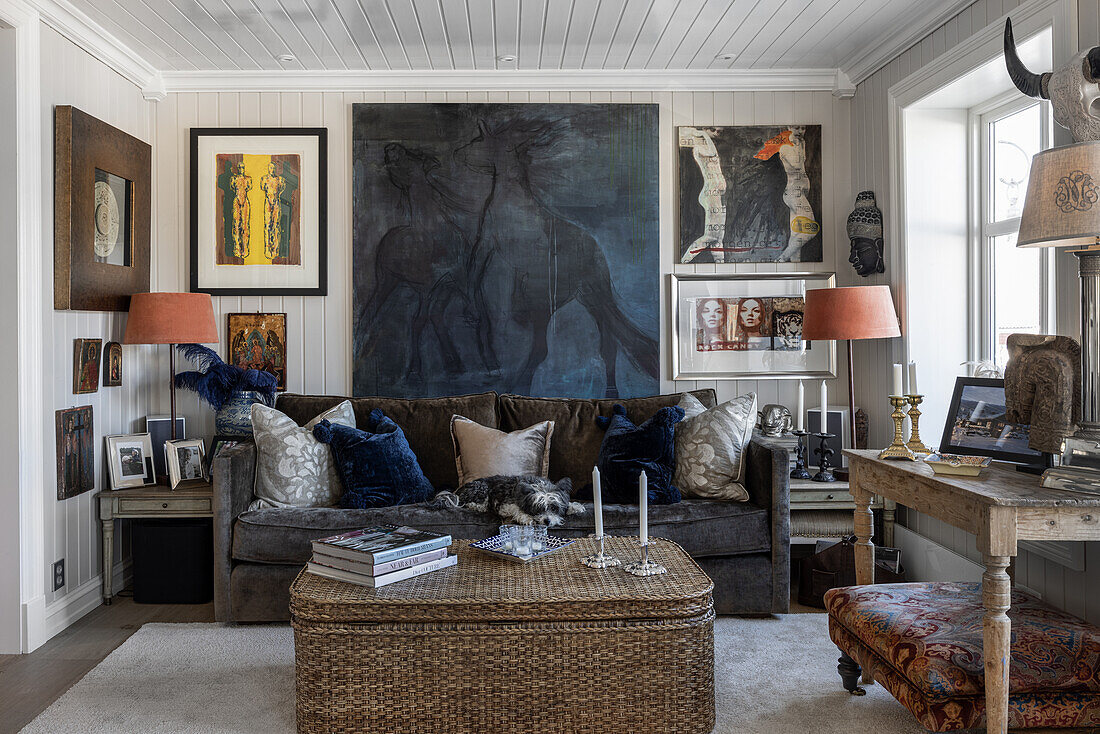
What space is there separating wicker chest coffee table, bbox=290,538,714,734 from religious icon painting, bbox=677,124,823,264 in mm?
2459

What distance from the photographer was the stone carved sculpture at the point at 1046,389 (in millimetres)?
2236

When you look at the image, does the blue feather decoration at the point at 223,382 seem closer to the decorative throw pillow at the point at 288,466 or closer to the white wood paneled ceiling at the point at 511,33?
the decorative throw pillow at the point at 288,466

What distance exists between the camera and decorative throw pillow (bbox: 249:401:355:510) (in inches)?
135

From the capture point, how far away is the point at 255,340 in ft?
13.8

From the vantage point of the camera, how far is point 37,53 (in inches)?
125

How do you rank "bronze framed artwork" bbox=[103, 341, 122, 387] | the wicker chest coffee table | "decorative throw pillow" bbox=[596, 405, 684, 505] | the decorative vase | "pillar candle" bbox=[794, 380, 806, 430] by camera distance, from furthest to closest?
1. "pillar candle" bbox=[794, 380, 806, 430]
2. the decorative vase
3. "bronze framed artwork" bbox=[103, 341, 122, 387]
4. "decorative throw pillow" bbox=[596, 405, 684, 505]
5. the wicker chest coffee table

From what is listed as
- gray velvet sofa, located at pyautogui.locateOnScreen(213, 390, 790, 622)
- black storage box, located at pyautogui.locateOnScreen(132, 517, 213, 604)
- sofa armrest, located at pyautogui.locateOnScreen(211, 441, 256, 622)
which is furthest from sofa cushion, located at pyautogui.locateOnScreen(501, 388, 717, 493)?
black storage box, located at pyautogui.locateOnScreen(132, 517, 213, 604)

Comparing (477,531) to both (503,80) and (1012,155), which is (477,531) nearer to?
(503,80)

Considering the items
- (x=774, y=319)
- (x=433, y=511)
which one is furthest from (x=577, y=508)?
(x=774, y=319)

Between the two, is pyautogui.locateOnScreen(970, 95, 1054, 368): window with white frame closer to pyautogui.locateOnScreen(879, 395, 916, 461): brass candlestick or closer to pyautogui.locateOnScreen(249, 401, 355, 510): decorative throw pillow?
pyautogui.locateOnScreen(879, 395, 916, 461): brass candlestick

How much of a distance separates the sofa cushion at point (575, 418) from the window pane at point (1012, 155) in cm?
155

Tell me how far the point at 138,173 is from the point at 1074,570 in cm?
439

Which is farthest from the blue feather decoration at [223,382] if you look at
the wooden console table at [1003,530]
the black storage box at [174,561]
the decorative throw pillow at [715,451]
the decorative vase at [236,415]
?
the wooden console table at [1003,530]

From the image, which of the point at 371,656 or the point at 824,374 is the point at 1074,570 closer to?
the point at 824,374
